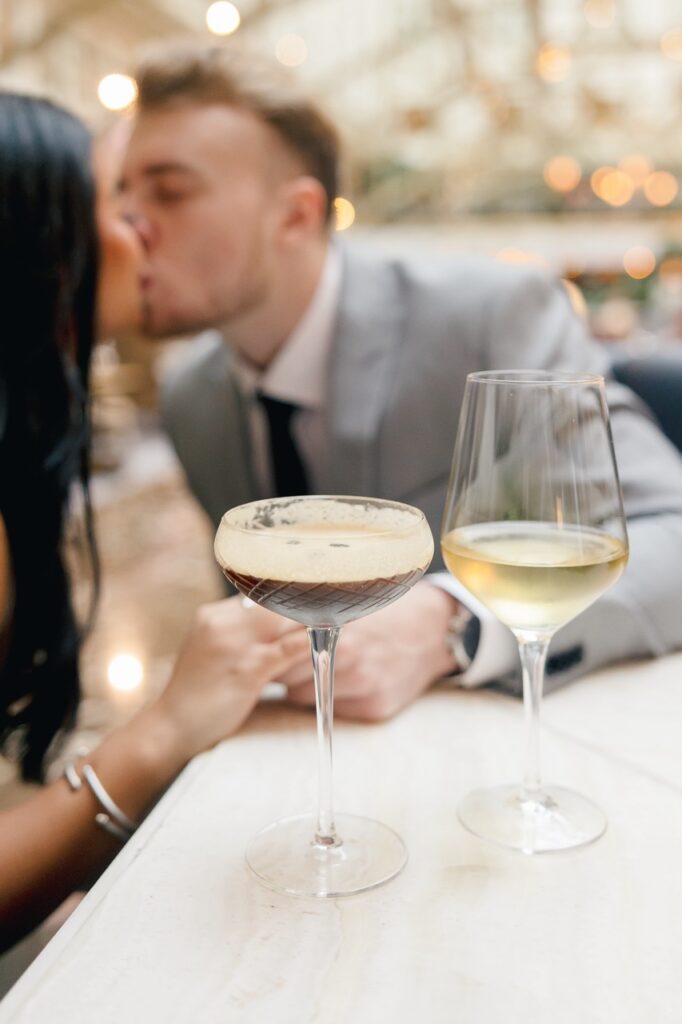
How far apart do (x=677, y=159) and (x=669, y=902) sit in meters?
22.0

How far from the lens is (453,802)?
0.77 meters

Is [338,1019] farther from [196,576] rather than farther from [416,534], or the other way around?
[196,576]

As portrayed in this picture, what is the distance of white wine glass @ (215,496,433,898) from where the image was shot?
2.11 ft

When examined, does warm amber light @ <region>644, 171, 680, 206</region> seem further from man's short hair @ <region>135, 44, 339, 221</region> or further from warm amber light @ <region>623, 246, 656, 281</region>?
man's short hair @ <region>135, 44, 339, 221</region>

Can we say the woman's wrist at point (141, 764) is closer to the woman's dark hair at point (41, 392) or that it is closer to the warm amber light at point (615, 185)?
the woman's dark hair at point (41, 392)

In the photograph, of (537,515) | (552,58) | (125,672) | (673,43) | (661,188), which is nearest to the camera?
(537,515)

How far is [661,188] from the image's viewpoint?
18922 mm

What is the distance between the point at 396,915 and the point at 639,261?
2081cm

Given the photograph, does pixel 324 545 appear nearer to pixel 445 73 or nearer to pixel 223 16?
pixel 223 16

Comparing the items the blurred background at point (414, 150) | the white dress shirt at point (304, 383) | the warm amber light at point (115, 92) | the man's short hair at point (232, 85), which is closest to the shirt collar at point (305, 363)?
the white dress shirt at point (304, 383)

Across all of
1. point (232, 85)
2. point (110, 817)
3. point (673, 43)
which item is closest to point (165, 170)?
point (232, 85)

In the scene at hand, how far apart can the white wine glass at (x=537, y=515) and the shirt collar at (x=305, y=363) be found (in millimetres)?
1360

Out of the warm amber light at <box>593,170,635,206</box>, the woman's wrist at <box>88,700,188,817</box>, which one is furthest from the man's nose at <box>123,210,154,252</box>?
the warm amber light at <box>593,170,635,206</box>

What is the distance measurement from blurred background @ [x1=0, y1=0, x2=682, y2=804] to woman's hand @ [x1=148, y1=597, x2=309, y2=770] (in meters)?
0.43
